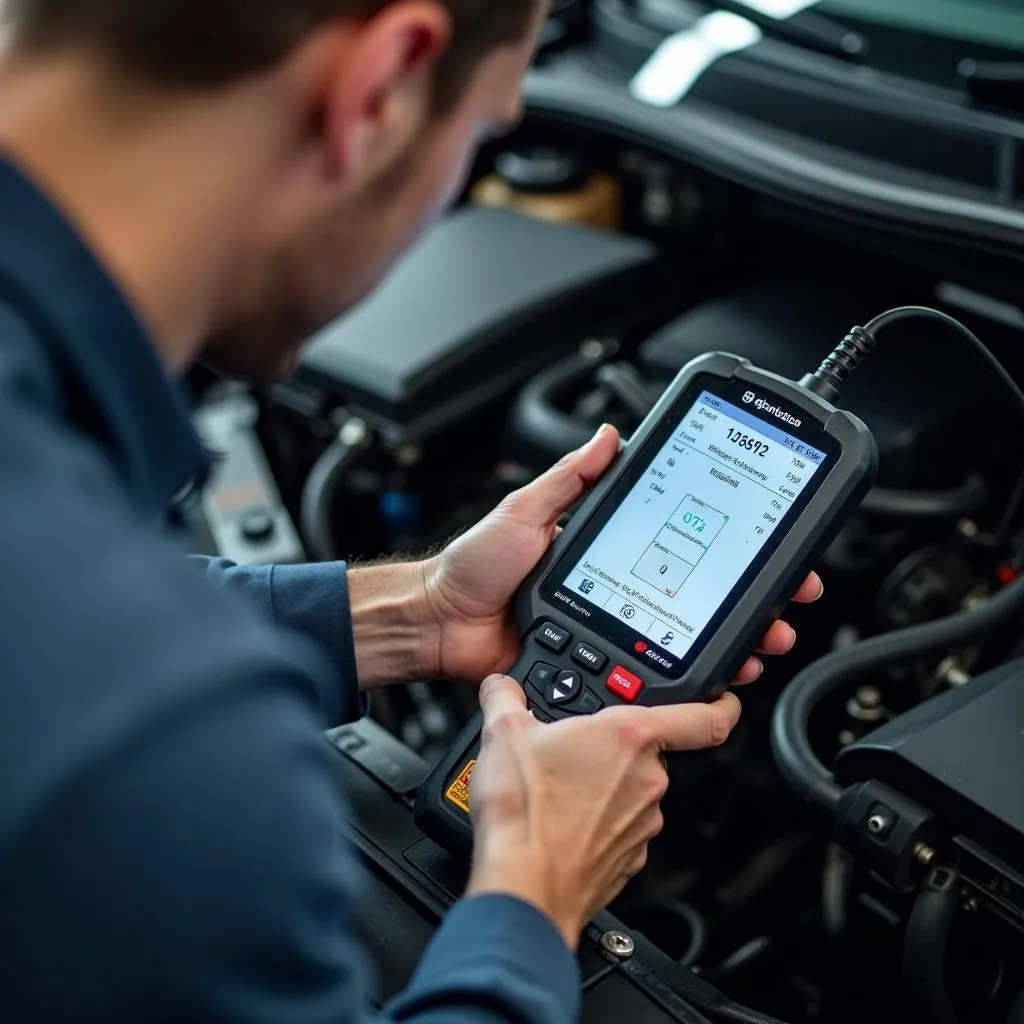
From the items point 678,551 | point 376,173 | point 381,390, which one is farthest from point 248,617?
point 381,390

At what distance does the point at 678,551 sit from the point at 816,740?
0.32 m

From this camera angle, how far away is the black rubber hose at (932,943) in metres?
0.74

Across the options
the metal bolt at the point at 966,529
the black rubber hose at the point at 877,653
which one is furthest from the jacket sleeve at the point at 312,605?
the metal bolt at the point at 966,529

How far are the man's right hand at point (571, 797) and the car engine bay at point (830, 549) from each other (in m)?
0.11

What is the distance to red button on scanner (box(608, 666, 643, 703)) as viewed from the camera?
79cm

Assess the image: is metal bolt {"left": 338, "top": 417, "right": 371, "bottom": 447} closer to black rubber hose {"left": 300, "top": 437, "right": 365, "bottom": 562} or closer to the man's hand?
black rubber hose {"left": 300, "top": 437, "right": 365, "bottom": 562}

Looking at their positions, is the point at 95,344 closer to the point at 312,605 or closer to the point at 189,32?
the point at 189,32

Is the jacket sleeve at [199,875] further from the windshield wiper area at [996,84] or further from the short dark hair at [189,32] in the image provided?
the windshield wiper area at [996,84]

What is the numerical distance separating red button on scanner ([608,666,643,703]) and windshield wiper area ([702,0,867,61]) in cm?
68

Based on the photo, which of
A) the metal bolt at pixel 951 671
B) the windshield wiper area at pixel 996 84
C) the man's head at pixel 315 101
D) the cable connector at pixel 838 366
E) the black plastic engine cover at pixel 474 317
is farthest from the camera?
the black plastic engine cover at pixel 474 317

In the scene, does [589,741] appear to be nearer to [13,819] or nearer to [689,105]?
[13,819]

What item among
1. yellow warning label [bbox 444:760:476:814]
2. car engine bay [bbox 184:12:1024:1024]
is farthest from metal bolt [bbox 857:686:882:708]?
yellow warning label [bbox 444:760:476:814]

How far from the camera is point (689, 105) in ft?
3.98

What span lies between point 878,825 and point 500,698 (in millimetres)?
225
